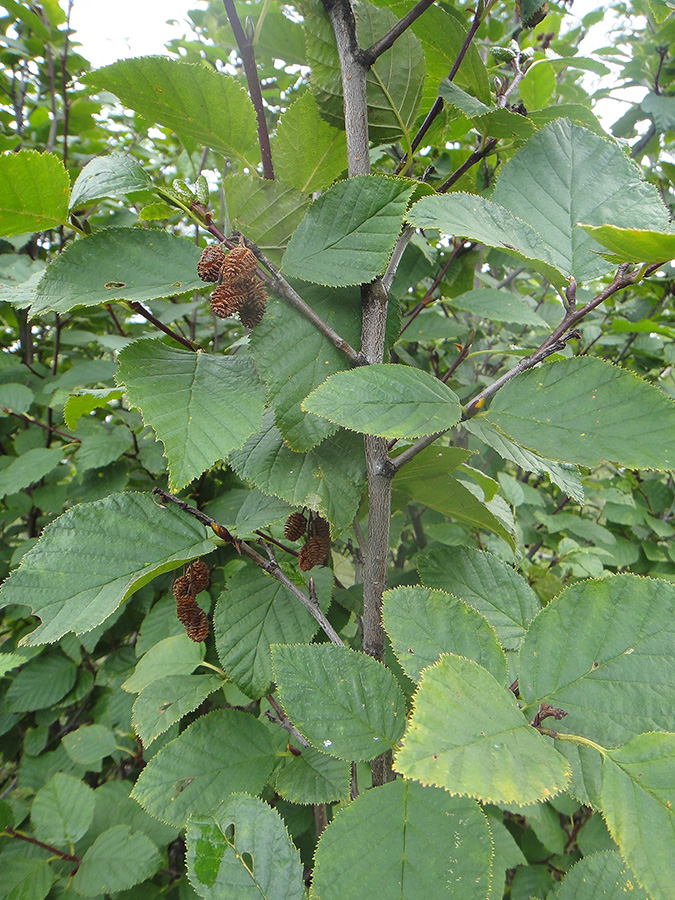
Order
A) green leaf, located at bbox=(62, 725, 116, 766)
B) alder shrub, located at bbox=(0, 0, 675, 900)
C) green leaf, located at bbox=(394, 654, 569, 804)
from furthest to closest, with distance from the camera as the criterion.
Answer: green leaf, located at bbox=(62, 725, 116, 766) → alder shrub, located at bbox=(0, 0, 675, 900) → green leaf, located at bbox=(394, 654, 569, 804)

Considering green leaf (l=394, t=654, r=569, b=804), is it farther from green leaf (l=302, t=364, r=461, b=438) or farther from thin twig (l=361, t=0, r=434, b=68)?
thin twig (l=361, t=0, r=434, b=68)

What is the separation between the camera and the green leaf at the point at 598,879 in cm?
64

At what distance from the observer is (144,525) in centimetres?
62

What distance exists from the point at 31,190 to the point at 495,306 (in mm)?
863

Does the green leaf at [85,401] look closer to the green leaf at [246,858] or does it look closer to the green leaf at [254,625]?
the green leaf at [254,625]

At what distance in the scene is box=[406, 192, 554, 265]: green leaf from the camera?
49 cm

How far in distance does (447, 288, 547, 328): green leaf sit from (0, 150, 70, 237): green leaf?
31.1 inches

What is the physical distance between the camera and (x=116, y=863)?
97 cm

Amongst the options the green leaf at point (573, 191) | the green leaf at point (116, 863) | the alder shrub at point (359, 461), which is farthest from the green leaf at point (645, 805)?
the green leaf at point (116, 863)

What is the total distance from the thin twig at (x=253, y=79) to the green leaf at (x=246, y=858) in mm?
739

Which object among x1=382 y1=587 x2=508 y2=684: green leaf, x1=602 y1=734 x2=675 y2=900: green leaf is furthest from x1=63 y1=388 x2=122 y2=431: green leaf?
x1=602 y1=734 x2=675 y2=900: green leaf

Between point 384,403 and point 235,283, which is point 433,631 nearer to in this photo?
point 384,403

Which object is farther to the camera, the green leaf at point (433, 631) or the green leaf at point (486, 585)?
the green leaf at point (486, 585)

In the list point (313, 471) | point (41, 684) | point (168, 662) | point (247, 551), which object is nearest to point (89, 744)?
point (41, 684)
